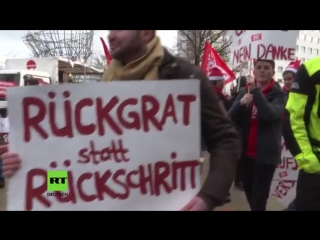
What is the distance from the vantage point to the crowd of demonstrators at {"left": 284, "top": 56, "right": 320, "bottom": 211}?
289cm

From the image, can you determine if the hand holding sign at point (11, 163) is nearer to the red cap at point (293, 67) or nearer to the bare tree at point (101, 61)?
the bare tree at point (101, 61)

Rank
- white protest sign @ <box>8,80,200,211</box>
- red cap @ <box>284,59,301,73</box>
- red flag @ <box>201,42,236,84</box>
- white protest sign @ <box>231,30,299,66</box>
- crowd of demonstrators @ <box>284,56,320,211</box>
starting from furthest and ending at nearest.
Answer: red cap @ <box>284,59,301,73</box> → red flag @ <box>201,42,236,84</box> → white protest sign @ <box>231,30,299,66</box> → crowd of demonstrators @ <box>284,56,320,211</box> → white protest sign @ <box>8,80,200,211</box>

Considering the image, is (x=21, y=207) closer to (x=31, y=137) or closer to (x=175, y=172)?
(x=31, y=137)

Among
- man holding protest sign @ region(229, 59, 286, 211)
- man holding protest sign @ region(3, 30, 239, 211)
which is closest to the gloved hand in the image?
man holding protest sign @ region(3, 30, 239, 211)

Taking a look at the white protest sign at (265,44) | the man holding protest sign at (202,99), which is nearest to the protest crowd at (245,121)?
the man holding protest sign at (202,99)

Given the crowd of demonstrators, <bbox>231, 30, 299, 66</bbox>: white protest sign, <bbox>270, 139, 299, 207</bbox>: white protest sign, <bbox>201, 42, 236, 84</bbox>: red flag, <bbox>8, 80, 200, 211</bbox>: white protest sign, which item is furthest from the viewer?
<bbox>270, 139, 299, 207</bbox>: white protest sign

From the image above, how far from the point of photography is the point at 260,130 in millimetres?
4500

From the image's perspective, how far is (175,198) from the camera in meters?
2.12

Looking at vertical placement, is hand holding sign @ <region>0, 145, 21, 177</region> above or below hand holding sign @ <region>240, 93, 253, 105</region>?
below

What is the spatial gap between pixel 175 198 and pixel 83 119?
1.59 feet

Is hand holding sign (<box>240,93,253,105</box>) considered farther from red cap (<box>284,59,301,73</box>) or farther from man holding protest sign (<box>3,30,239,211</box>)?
man holding protest sign (<box>3,30,239,211</box>)

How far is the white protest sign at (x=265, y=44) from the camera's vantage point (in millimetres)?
3934

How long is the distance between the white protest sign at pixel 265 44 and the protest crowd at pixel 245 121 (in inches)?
5.3

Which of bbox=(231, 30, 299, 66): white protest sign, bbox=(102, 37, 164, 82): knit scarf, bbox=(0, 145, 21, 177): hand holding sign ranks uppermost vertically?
bbox=(231, 30, 299, 66): white protest sign
